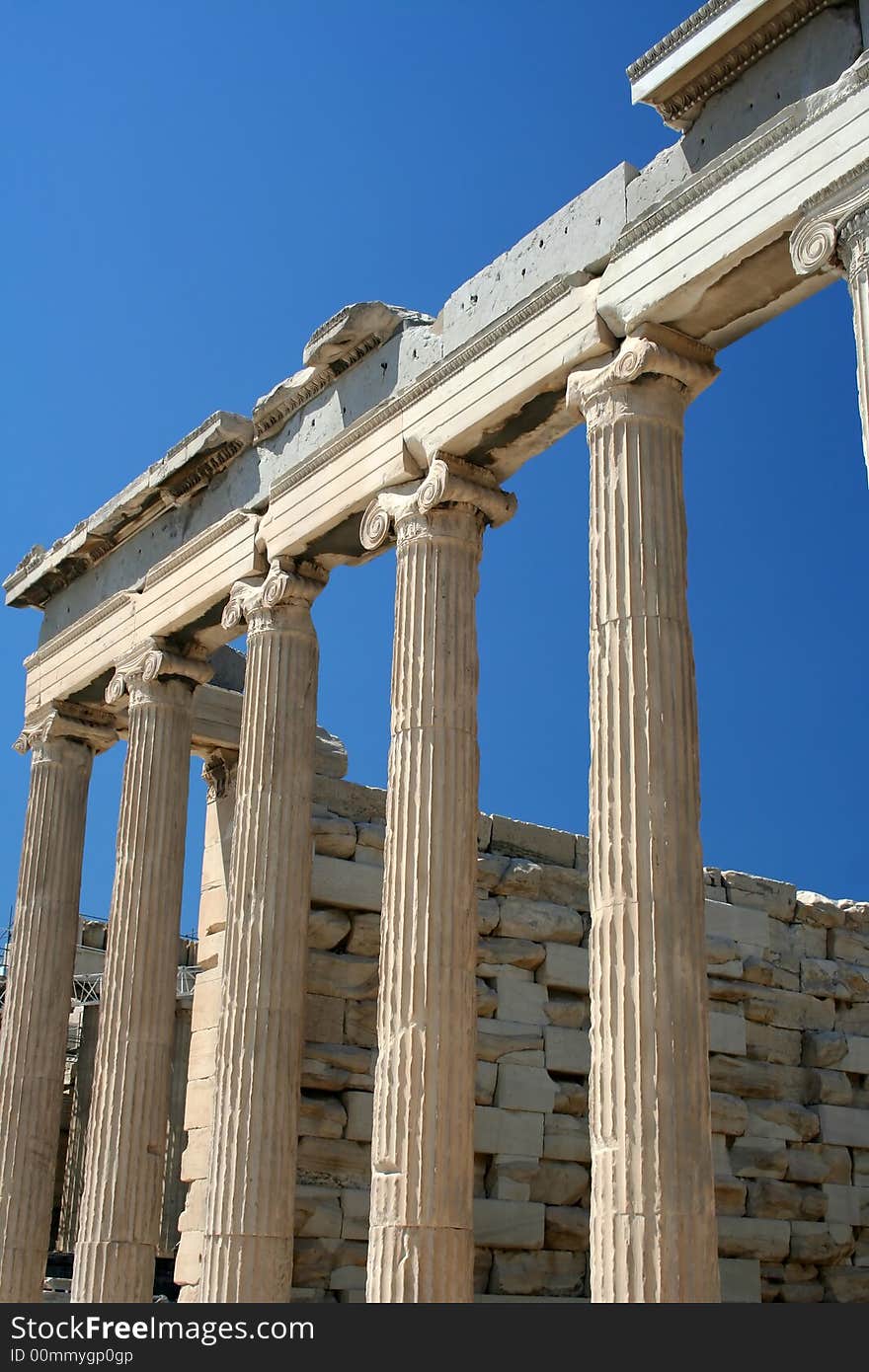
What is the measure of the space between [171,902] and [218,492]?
197 inches

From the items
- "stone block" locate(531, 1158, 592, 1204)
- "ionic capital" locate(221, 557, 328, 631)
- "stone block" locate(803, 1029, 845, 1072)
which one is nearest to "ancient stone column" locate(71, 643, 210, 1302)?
"ionic capital" locate(221, 557, 328, 631)

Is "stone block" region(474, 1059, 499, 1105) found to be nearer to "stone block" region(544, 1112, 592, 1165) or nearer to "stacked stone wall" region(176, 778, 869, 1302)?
"stacked stone wall" region(176, 778, 869, 1302)

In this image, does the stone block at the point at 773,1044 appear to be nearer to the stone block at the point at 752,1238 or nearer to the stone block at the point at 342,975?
the stone block at the point at 752,1238

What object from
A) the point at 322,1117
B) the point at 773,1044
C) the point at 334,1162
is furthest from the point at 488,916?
the point at 773,1044

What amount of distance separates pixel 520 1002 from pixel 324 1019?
9.04 ft

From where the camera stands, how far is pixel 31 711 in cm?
2377

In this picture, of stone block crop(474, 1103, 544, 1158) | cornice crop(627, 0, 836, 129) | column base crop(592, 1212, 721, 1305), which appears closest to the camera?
column base crop(592, 1212, 721, 1305)

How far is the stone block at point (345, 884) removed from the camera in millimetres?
20984

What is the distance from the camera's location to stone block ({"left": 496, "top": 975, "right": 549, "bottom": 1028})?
71.5ft

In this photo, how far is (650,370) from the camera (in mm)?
14555

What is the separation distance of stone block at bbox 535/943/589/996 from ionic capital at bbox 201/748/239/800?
4820 millimetres

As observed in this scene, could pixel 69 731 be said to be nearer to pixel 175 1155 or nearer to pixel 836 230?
pixel 175 1155

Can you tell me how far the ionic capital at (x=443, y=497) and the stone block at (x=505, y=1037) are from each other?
719 cm

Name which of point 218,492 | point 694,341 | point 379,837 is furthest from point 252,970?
point 694,341
